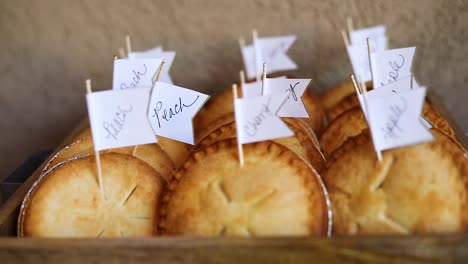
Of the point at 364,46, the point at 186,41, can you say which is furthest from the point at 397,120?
the point at 186,41

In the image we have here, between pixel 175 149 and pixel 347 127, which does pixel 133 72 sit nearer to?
pixel 175 149

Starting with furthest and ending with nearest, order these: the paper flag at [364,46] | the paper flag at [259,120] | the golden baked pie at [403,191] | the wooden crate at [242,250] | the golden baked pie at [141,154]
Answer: the paper flag at [364,46], the golden baked pie at [141,154], the paper flag at [259,120], the golden baked pie at [403,191], the wooden crate at [242,250]

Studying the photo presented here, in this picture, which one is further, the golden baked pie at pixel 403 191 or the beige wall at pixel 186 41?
the beige wall at pixel 186 41

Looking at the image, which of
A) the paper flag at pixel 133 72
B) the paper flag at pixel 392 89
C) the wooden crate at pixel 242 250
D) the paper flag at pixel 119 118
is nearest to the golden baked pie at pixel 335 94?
the paper flag at pixel 392 89

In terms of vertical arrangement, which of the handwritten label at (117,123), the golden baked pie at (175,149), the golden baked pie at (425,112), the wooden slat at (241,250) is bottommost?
the wooden slat at (241,250)

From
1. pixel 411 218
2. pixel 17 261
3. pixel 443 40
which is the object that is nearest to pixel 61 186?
pixel 17 261

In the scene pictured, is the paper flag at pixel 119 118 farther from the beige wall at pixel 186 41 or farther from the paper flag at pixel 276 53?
the beige wall at pixel 186 41

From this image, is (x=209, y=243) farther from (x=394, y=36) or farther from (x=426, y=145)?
(x=394, y=36)
